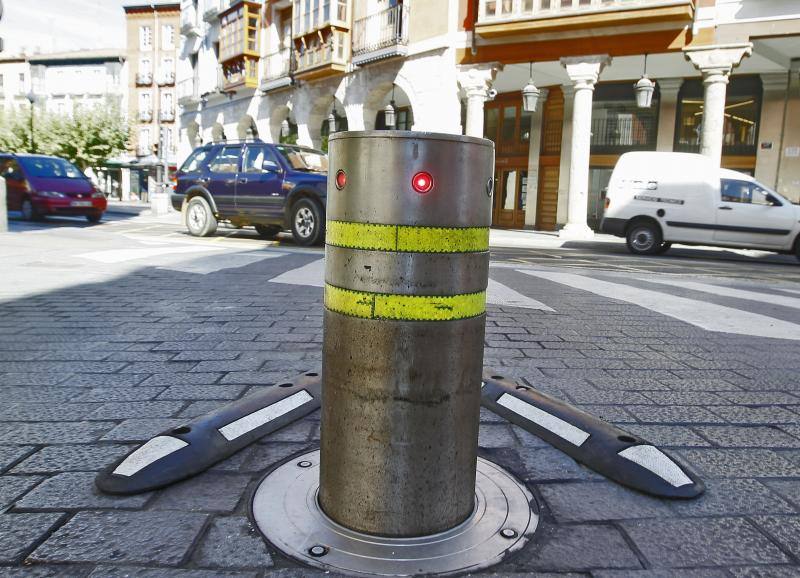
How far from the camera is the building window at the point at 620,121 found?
2181 cm

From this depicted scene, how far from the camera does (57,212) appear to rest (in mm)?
16062

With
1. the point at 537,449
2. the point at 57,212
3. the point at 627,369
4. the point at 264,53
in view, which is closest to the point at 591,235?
the point at 57,212

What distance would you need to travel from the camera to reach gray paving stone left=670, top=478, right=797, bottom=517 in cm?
211

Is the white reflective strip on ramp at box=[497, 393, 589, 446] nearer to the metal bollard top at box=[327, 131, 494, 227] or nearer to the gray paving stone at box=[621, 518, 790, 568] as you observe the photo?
the gray paving stone at box=[621, 518, 790, 568]

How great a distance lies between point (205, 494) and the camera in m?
2.18

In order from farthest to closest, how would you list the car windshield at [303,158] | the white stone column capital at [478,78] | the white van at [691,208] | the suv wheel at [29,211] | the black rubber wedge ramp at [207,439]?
the white stone column capital at [478,78], the suv wheel at [29,211], the white van at [691,208], the car windshield at [303,158], the black rubber wedge ramp at [207,439]

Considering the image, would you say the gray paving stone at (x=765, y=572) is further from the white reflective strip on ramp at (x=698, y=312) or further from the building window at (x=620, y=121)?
the building window at (x=620, y=121)

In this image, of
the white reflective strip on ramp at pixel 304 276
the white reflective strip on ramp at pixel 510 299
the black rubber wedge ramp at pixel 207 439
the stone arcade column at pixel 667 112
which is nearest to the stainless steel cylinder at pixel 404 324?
the black rubber wedge ramp at pixel 207 439

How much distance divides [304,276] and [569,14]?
1382 centimetres

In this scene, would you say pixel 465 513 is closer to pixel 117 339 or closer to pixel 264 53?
pixel 117 339

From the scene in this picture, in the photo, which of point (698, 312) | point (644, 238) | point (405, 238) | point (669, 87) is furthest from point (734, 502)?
point (669, 87)

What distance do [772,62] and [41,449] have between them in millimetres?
21508

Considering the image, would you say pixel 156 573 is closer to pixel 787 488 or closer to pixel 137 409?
pixel 137 409

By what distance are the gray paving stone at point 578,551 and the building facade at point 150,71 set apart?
54.3 m
